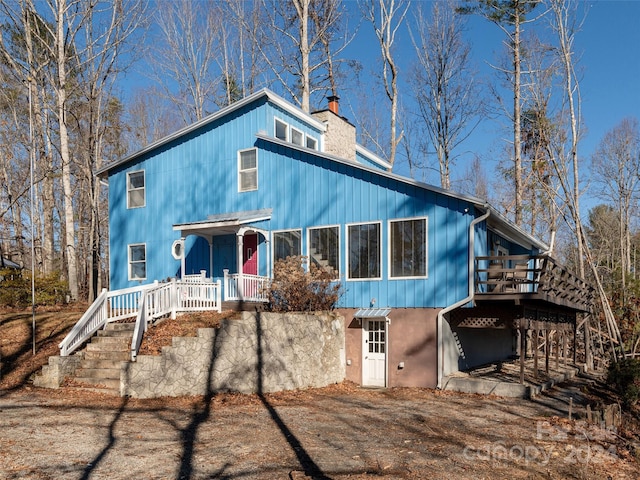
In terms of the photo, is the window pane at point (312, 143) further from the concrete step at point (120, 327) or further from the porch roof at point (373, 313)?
the concrete step at point (120, 327)

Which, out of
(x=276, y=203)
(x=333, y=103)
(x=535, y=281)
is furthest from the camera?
(x=333, y=103)

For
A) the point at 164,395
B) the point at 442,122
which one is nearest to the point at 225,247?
the point at 164,395

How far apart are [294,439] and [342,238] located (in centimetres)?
774

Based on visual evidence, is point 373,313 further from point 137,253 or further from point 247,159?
point 137,253

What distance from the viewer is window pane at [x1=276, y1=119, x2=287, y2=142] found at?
17.3 metres

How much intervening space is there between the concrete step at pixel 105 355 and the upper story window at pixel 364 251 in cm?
639

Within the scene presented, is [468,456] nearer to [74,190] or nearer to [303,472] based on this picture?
[303,472]

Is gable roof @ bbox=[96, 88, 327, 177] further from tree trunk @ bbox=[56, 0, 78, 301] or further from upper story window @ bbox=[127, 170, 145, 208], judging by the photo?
tree trunk @ bbox=[56, 0, 78, 301]

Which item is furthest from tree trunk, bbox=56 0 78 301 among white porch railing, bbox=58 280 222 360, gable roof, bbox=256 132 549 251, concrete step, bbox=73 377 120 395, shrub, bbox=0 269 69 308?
A: concrete step, bbox=73 377 120 395

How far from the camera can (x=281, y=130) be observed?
17516 millimetres

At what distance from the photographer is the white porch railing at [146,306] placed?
11.1 meters

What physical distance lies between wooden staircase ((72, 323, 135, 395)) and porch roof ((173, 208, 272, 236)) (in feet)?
14.7

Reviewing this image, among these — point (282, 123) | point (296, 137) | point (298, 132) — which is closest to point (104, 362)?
point (282, 123)

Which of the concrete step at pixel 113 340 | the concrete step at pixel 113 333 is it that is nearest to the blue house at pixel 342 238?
the concrete step at pixel 113 333
